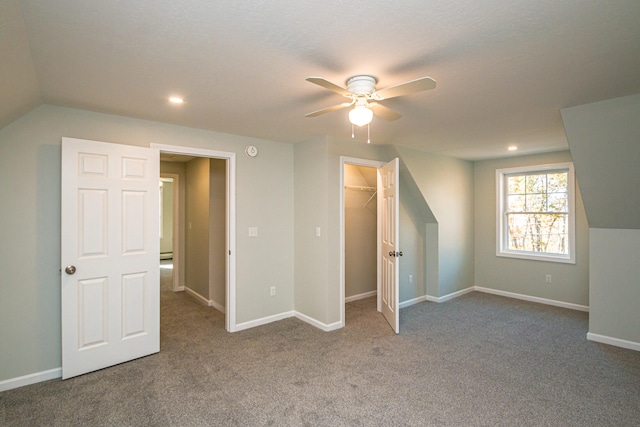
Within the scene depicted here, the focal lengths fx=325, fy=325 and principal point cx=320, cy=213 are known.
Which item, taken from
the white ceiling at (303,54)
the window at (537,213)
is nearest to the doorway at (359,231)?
the window at (537,213)

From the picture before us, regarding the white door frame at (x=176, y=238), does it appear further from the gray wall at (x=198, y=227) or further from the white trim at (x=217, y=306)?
the white trim at (x=217, y=306)

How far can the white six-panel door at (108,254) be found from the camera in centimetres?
279

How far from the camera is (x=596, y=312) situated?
11.8ft

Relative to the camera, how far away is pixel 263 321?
4109 mm

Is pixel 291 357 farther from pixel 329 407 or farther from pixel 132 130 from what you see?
pixel 132 130

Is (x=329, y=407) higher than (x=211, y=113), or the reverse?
(x=211, y=113)

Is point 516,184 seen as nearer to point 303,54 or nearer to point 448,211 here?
point 448,211

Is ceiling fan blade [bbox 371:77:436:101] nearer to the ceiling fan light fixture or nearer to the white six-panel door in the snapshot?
the ceiling fan light fixture

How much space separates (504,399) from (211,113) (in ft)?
11.1

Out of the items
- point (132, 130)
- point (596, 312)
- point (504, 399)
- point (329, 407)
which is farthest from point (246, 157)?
point (596, 312)

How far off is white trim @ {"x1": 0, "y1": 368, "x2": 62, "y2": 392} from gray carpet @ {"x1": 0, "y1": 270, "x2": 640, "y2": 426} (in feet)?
0.28

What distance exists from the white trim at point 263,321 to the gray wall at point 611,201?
3547 millimetres

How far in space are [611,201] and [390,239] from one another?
226cm

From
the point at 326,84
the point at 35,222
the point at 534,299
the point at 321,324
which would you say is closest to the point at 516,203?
the point at 534,299
